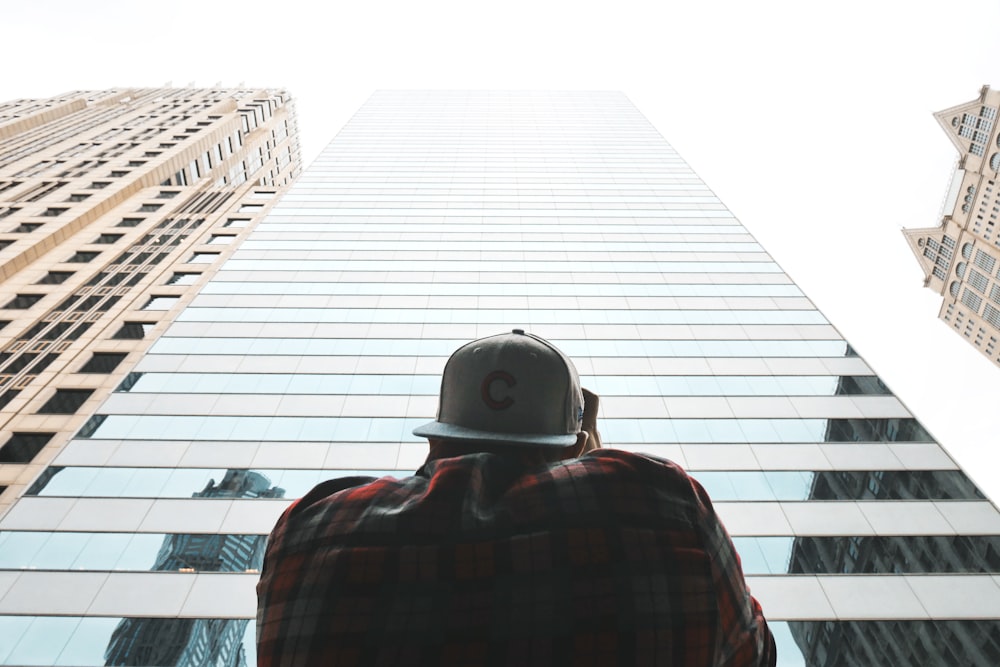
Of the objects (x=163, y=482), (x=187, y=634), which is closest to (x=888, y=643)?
(x=187, y=634)

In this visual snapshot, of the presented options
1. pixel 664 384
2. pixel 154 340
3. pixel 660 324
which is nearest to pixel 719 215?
A: pixel 660 324

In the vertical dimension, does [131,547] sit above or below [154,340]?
below

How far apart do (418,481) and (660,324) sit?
20.4m

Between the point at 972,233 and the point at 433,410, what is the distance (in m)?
106

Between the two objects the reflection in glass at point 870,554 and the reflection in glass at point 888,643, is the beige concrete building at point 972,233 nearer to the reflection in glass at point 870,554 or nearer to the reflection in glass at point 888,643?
the reflection in glass at point 870,554

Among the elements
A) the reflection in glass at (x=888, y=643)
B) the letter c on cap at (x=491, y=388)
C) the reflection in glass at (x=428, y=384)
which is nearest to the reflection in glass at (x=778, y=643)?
the reflection in glass at (x=888, y=643)

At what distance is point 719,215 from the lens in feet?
99.1

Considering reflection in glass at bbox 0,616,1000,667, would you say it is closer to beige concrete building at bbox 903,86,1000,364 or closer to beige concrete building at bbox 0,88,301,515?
beige concrete building at bbox 0,88,301,515

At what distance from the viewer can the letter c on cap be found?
2.53 metres

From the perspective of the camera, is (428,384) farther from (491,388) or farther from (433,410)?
(491,388)

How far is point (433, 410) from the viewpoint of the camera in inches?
691

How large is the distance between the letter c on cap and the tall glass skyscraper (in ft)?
39.7

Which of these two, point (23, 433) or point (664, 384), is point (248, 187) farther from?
point (664, 384)

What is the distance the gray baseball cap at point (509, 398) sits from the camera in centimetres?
249
